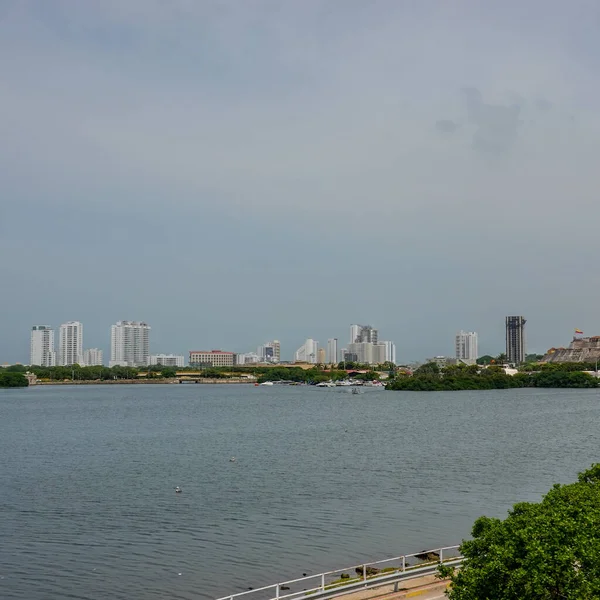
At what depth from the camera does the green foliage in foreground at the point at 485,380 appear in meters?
122

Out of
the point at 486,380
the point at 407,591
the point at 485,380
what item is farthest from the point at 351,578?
the point at 486,380

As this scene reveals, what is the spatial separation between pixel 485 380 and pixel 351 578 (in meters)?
113

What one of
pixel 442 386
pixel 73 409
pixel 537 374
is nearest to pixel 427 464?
pixel 73 409

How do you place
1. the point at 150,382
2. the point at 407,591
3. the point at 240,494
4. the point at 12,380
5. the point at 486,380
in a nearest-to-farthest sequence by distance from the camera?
the point at 407,591 → the point at 240,494 → the point at 486,380 → the point at 12,380 → the point at 150,382

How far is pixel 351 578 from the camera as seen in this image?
1625cm

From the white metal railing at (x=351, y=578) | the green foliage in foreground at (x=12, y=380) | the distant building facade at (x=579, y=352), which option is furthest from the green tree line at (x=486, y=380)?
the white metal railing at (x=351, y=578)

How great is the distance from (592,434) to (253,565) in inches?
1441

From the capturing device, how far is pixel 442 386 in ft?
396

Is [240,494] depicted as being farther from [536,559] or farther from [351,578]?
[536,559]

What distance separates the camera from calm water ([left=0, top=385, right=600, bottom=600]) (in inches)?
758

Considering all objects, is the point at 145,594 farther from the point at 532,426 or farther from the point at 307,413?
the point at 307,413

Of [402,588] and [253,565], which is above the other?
[402,588]

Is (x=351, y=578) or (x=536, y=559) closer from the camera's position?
(x=536, y=559)

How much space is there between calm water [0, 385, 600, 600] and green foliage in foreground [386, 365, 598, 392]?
6262 centimetres
